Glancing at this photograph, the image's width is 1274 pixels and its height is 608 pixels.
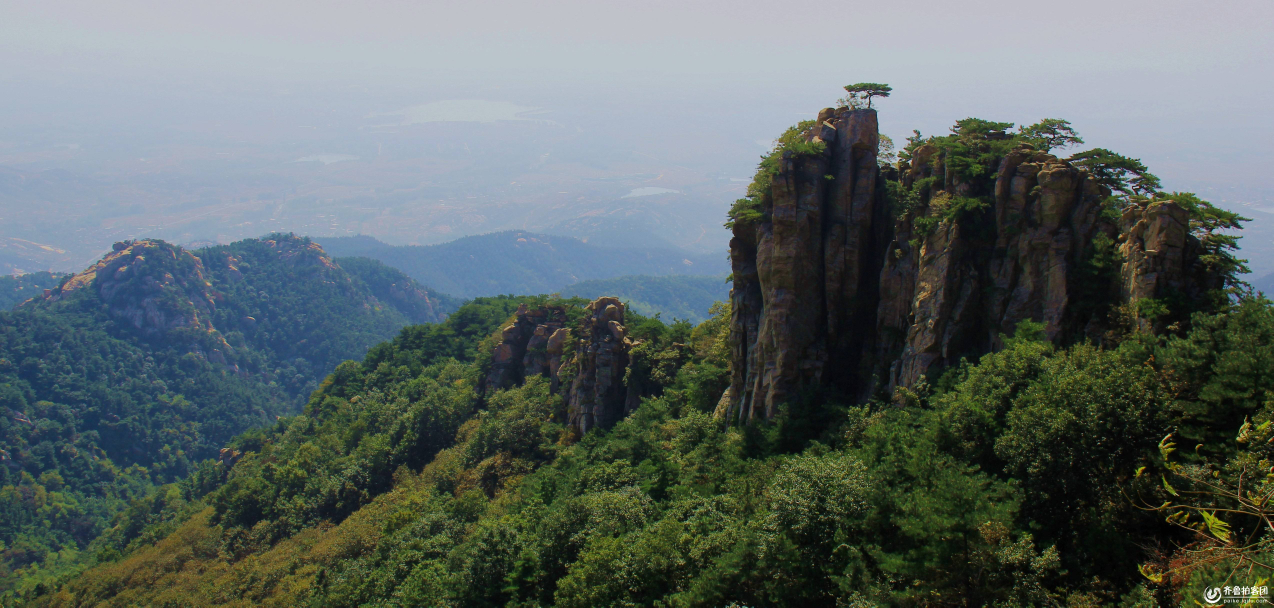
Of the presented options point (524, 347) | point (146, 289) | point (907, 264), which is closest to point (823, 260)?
point (907, 264)

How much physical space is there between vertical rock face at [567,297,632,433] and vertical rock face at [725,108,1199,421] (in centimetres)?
1310

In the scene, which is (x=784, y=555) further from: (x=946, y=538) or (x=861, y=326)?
(x=861, y=326)

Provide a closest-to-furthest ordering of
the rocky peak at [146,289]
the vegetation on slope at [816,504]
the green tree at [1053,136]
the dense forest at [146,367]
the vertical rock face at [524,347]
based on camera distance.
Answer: the vegetation on slope at [816,504] → the green tree at [1053,136] → the vertical rock face at [524,347] → the dense forest at [146,367] → the rocky peak at [146,289]

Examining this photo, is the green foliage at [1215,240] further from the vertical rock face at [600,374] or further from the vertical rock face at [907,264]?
the vertical rock face at [600,374]

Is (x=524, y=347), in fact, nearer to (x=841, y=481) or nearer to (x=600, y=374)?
(x=600, y=374)

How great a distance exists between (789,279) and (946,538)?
16.7 metres

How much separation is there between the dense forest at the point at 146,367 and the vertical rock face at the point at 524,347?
55126mm

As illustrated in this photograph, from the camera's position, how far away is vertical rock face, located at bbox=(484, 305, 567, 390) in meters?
61.3

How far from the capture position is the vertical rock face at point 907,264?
972 inches

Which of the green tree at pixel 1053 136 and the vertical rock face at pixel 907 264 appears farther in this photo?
the green tree at pixel 1053 136

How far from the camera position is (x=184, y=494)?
83.9 meters

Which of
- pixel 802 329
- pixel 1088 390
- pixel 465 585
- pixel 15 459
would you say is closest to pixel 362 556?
pixel 465 585

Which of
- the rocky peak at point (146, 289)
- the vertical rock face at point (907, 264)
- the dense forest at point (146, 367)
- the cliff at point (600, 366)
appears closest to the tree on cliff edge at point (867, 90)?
the vertical rock face at point (907, 264)

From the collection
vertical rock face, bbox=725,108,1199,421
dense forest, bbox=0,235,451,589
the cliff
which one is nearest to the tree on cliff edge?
vertical rock face, bbox=725,108,1199,421
